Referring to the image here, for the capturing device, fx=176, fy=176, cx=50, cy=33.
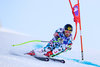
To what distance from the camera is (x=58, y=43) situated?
2176mm

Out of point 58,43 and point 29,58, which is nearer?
point 29,58

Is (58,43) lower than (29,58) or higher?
higher

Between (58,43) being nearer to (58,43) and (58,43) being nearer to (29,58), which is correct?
(58,43)

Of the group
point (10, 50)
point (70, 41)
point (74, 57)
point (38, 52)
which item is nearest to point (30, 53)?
point (38, 52)

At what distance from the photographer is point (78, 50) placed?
2895 mm

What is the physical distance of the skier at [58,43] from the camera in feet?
7.08

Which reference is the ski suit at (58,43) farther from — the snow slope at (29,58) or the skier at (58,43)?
the snow slope at (29,58)

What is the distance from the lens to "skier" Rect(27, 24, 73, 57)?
2.16m

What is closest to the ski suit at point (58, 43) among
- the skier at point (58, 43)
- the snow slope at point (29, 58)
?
the skier at point (58, 43)

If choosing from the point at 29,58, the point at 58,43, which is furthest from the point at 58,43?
the point at 29,58

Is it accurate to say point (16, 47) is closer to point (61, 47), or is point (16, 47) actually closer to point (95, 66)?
point (61, 47)

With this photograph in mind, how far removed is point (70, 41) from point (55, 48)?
0.21m

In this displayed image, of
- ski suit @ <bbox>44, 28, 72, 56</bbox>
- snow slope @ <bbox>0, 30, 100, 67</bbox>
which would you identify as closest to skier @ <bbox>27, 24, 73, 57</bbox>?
ski suit @ <bbox>44, 28, 72, 56</bbox>

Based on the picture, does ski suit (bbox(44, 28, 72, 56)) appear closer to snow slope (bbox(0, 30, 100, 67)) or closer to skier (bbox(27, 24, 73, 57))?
skier (bbox(27, 24, 73, 57))
